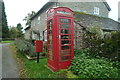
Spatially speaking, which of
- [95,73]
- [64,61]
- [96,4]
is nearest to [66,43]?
[64,61]

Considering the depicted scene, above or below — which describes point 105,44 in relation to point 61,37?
below

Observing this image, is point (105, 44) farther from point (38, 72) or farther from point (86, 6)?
point (86, 6)

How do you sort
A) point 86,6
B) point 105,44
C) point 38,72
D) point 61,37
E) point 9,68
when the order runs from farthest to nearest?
point 86,6, point 105,44, point 9,68, point 61,37, point 38,72

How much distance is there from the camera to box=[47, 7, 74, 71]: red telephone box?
366 centimetres

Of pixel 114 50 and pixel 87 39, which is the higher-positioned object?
pixel 87 39

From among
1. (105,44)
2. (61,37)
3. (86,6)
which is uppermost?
(86,6)

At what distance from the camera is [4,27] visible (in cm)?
2845

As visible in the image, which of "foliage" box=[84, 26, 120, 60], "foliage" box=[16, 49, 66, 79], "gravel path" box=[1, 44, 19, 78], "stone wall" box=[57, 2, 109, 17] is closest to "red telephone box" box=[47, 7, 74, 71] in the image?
"foliage" box=[16, 49, 66, 79]

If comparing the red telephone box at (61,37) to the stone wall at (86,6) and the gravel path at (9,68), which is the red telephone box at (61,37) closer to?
the gravel path at (9,68)

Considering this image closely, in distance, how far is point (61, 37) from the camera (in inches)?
151

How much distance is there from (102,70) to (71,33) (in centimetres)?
213

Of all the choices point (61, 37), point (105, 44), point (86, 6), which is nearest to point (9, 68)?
point (61, 37)

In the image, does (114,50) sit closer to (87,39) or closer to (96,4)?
(87,39)

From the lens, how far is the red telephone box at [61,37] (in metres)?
3.66
